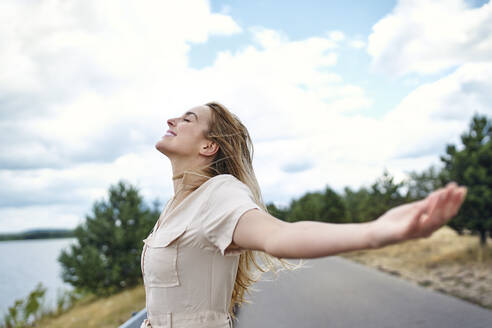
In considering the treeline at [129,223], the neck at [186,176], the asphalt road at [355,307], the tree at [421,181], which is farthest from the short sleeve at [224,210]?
the tree at [421,181]

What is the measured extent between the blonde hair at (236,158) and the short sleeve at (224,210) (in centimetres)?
45

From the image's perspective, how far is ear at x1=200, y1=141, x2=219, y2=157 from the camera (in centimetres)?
226

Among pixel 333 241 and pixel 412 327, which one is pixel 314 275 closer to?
pixel 412 327

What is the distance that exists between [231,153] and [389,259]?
1581 centimetres

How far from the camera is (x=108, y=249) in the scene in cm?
1560

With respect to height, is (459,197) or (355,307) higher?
(459,197)

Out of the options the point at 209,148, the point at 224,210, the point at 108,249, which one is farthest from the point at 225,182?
the point at 108,249

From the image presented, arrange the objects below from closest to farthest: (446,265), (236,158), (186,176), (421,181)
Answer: (186,176), (236,158), (446,265), (421,181)

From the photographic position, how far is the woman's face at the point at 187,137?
2246 millimetres

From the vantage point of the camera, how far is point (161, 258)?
1868 mm

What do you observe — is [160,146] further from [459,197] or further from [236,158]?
[459,197]

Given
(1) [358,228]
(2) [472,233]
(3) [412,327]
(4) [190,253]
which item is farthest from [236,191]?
(2) [472,233]

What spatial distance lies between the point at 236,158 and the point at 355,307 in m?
7.25

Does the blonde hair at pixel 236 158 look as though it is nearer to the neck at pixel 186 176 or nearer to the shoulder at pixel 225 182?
the neck at pixel 186 176
